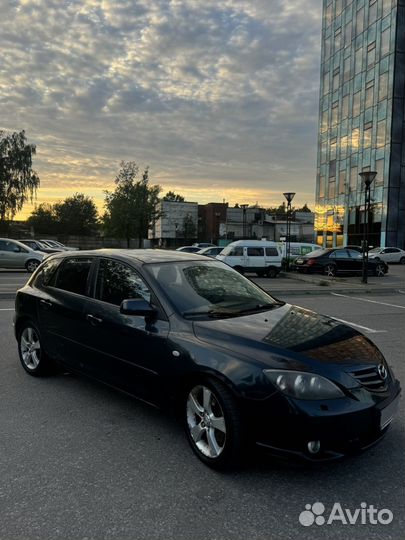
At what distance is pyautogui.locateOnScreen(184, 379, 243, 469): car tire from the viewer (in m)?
2.98

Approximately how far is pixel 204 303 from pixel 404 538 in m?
2.18

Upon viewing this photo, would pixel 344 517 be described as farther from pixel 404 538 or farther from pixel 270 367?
pixel 270 367

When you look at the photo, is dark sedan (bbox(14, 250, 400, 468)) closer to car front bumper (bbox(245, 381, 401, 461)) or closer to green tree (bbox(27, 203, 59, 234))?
car front bumper (bbox(245, 381, 401, 461))

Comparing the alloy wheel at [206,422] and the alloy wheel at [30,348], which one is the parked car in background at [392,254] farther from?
the alloy wheel at [206,422]

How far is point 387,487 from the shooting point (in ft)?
9.56

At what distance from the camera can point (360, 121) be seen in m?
42.3

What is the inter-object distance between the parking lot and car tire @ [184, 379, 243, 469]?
0.12 m

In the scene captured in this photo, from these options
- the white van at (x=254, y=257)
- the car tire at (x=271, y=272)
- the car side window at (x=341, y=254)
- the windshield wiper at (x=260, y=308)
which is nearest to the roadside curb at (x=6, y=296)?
the windshield wiper at (x=260, y=308)

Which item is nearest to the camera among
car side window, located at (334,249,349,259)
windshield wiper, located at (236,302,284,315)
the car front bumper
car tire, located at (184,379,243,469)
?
the car front bumper

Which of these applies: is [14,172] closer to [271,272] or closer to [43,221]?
[271,272]

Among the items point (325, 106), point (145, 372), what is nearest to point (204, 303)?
point (145, 372)

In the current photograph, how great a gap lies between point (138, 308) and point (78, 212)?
108 metres

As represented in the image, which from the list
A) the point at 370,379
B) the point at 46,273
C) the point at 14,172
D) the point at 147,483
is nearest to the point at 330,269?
the point at 46,273

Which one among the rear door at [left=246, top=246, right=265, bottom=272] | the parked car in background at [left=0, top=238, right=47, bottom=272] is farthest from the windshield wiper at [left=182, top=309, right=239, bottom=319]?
the parked car in background at [left=0, top=238, right=47, bottom=272]
